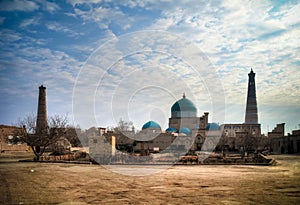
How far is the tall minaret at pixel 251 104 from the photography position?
76.6 metres

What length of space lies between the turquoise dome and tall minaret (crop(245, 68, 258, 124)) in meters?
22.9

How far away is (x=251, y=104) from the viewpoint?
77.8 meters

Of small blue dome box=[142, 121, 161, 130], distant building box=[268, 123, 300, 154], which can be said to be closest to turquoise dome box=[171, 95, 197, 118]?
small blue dome box=[142, 121, 161, 130]

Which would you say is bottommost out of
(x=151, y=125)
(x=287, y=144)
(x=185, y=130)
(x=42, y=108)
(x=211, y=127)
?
(x=287, y=144)

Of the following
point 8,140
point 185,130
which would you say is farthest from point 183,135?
point 8,140

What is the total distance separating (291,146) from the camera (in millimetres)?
48250

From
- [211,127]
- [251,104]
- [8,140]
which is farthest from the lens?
[251,104]

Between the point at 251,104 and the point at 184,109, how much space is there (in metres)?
26.2

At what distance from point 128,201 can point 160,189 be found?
8.60ft

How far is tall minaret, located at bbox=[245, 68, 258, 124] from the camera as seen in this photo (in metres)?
76.6

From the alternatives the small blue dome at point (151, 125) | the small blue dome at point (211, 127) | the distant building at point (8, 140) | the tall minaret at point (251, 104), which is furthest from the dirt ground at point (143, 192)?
the tall minaret at point (251, 104)

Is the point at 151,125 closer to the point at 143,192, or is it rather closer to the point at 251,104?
the point at 251,104

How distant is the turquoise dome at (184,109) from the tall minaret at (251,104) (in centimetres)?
2290

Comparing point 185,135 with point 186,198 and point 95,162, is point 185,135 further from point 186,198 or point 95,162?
point 186,198
